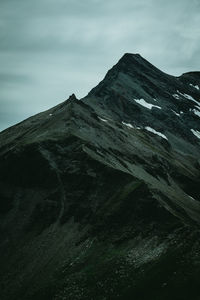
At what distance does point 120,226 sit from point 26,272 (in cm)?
1713

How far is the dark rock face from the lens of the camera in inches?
2012

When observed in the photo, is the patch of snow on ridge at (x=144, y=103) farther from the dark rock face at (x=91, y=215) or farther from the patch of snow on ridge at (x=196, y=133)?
the dark rock face at (x=91, y=215)

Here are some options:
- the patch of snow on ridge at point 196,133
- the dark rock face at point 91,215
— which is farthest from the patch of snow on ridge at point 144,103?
the dark rock face at point 91,215

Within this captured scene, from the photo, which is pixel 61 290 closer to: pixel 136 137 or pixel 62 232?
pixel 62 232

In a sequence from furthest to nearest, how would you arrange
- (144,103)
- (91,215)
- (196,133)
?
1. (144,103)
2. (196,133)
3. (91,215)

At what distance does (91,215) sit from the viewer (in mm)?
76562

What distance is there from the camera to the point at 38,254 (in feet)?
231

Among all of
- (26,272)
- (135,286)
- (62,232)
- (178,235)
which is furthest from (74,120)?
(135,286)

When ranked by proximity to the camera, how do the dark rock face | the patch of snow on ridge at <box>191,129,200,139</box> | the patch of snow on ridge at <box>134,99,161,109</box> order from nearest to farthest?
the dark rock face, the patch of snow on ridge at <box>191,129,200,139</box>, the patch of snow on ridge at <box>134,99,161,109</box>

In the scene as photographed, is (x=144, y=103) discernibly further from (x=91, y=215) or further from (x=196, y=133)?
(x=91, y=215)

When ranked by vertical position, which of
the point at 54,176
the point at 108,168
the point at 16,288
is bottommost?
the point at 16,288

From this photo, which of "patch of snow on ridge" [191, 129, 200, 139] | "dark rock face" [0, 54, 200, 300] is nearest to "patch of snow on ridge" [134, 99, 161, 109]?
"patch of snow on ridge" [191, 129, 200, 139]

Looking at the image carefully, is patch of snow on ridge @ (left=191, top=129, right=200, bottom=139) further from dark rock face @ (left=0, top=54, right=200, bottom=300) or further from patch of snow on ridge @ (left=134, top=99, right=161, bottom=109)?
dark rock face @ (left=0, top=54, right=200, bottom=300)

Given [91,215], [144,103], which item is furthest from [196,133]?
[91,215]
